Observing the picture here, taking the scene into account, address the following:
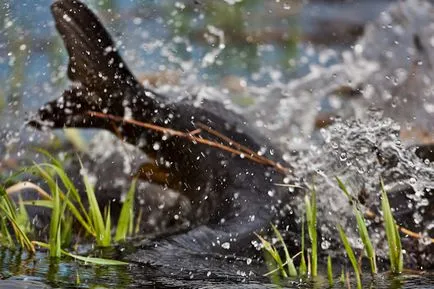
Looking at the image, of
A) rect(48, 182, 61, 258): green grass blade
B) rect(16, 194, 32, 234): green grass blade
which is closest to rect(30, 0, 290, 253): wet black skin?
rect(16, 194, 32, 234): green grass blade

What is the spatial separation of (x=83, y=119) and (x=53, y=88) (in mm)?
716

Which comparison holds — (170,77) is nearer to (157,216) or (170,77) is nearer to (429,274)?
(157,216)

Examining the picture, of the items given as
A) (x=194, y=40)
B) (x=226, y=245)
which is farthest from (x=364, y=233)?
(x=194, y=40)

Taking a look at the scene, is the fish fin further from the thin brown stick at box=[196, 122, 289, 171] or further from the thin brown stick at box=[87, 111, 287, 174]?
the thin brown stick at box=[196, 122, 289, 171]

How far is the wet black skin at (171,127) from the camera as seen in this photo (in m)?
2.69

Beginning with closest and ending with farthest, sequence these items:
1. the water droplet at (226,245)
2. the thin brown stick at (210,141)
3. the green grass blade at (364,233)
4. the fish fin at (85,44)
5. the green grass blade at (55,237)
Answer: the green grass blade at (364,233) → the green grass blade at (55,237) → the water droplet at (226,245) → the fish fin at (85,44) → the thin brown stick at (210,141)

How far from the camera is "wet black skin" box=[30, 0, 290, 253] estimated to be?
2689 millimetres

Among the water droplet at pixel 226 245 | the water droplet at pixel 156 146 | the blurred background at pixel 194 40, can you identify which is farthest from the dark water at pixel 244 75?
the water droplet at pixel 156 146

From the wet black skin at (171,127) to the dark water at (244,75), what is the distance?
0.67 feet

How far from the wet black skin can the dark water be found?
0.21 metres

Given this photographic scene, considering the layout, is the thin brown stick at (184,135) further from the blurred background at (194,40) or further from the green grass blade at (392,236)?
the green grass blade at (392,236)

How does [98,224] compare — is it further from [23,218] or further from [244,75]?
[244,75]

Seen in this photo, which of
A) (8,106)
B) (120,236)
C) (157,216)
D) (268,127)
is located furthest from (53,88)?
(268,127)

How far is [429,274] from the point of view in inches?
90.2
